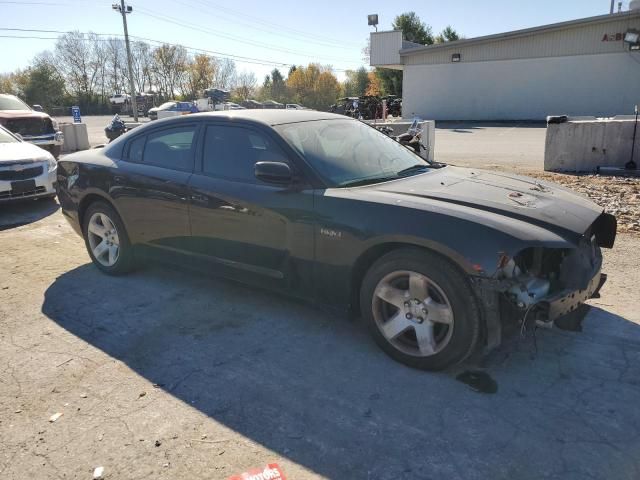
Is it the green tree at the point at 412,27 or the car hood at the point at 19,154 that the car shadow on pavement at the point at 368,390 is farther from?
the green tree at the point at 412,27

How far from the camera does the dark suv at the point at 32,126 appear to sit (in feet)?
43.5

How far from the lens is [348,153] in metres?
4.07

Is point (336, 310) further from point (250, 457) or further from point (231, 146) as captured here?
point (231, 146)

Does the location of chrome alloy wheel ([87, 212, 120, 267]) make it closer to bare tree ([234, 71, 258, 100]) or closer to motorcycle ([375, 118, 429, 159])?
motorcycle ([375, 118, 429, 159])

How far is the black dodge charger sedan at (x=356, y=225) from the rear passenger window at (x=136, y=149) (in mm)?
14

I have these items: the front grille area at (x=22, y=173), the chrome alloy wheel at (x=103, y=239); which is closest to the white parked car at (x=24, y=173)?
the front grille area at (x=22, y=173)

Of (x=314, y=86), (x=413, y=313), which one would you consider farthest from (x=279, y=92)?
(x=413, y=313)

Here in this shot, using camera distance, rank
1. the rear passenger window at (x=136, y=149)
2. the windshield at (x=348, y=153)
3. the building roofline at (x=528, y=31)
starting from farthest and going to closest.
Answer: the building roofline at (x=528, y=31), the rear passenger window at (x=136, y=149), the windshield at (x=348, y=153)

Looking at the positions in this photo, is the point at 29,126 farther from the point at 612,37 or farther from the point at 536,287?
the point at 612,37

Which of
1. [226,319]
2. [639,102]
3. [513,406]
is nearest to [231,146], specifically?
[226,319]

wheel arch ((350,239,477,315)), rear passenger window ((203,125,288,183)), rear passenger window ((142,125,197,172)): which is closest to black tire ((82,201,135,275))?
rear passenger window ((142,125,197,172))

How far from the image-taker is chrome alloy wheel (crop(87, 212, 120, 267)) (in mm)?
5066

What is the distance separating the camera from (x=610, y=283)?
4.68 meters

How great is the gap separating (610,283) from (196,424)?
3847mm
